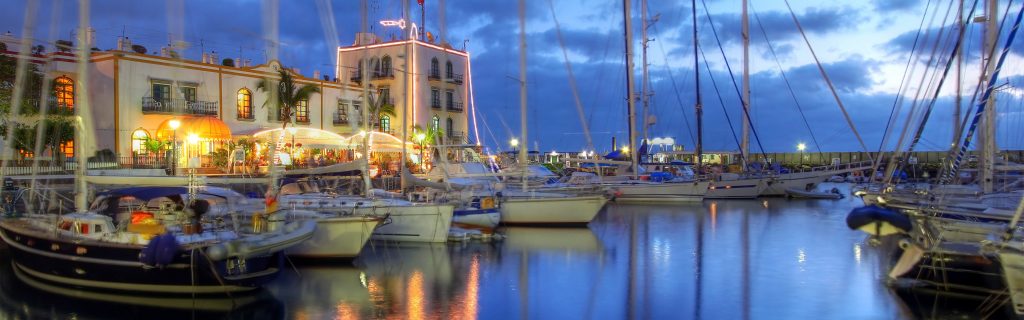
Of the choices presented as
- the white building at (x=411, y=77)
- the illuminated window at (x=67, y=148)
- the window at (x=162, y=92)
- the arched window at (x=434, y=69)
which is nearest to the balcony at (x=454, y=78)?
the white building at (x=411, y=77)

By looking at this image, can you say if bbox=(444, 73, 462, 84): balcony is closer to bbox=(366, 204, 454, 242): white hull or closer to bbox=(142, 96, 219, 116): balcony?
bbox=(142, 96, 219, 116): balcony

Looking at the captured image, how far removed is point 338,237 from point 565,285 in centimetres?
624

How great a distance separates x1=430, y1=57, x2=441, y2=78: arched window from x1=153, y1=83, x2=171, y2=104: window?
2079 cm

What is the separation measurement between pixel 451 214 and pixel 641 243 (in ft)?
21.6

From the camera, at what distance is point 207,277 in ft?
52.0

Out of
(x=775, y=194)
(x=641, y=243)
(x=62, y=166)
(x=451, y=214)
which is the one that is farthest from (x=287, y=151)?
(x=775, y=194)

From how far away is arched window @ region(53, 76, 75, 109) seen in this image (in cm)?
3466

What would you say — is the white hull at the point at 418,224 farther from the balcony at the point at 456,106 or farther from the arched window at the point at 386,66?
the balcony at the point at 456,106

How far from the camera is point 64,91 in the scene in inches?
1385

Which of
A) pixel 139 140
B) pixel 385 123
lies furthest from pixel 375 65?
pixel 139 140

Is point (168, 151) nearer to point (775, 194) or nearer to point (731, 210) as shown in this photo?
point (731, 210)

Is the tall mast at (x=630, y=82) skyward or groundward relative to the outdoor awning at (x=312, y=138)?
skyward

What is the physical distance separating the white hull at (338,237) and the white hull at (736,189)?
33.0m

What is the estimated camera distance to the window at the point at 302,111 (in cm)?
4547
